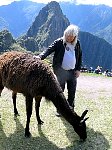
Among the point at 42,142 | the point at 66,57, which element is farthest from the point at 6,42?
the point at 42,142

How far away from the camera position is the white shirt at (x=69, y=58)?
11719mm

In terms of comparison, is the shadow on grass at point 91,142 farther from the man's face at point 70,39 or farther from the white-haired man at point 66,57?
the man's face at point 70,39

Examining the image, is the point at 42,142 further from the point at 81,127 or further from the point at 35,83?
the point at 35,83

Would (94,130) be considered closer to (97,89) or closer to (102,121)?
(102,121)

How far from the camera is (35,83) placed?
1027cm

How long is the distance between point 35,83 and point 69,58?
1.94m

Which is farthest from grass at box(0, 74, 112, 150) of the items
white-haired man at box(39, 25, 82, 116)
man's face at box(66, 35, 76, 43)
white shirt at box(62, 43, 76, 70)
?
man's face at box(66, 35, 76, 43)

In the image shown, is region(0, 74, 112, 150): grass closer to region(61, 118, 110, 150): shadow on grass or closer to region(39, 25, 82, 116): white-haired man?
→ region(61, 118, 110, 150): shadow on grass

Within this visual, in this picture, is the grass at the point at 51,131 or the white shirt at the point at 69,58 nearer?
the grass at the point at 51,131

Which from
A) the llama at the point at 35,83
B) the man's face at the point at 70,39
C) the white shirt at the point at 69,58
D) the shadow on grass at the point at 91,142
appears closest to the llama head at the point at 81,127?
the llama at the point at 35,83

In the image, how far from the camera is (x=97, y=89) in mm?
20375

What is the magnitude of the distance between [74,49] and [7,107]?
3.71m

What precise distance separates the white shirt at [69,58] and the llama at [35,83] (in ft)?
4.09

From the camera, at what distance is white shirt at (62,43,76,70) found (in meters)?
11.7
